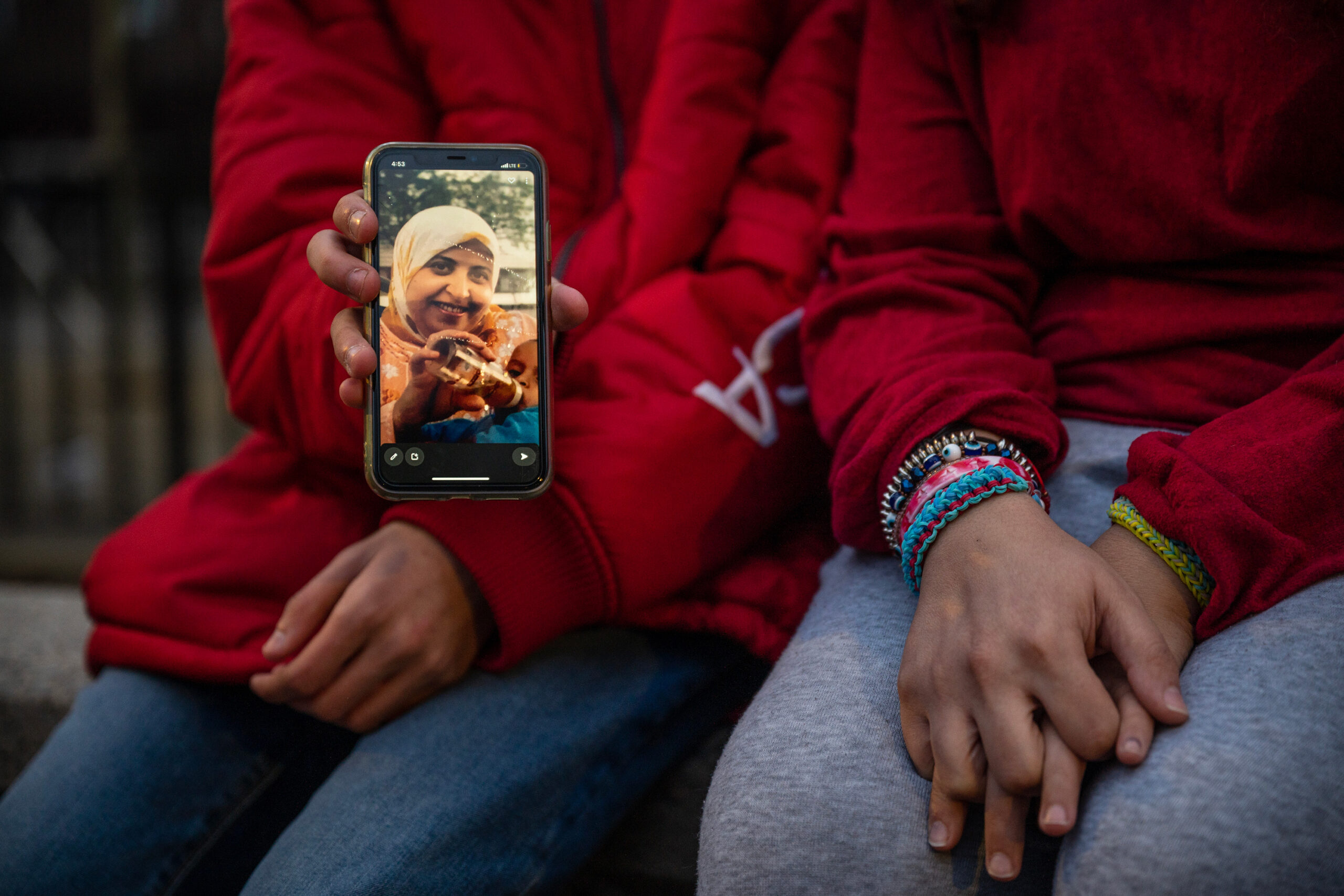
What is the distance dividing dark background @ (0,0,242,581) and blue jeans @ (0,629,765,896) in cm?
150

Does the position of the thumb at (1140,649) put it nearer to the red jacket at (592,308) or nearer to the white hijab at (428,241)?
the red jacket at (592,308)

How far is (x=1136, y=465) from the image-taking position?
21.2 inches

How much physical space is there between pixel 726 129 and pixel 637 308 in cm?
20

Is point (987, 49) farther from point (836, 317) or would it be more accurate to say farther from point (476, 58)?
point (476, 58)

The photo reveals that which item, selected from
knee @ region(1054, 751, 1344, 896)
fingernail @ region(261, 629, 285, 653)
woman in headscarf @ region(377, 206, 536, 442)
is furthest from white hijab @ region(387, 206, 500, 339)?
knee @ region(1054, 751, 1344, 896)

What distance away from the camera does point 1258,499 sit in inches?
19.3

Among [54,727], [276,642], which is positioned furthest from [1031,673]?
[54,727]

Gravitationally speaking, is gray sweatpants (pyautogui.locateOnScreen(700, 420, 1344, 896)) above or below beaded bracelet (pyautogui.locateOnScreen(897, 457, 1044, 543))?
below

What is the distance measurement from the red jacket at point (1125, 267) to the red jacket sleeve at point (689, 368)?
0.08 metres

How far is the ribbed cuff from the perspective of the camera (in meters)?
0.68

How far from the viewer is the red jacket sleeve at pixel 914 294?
59cm

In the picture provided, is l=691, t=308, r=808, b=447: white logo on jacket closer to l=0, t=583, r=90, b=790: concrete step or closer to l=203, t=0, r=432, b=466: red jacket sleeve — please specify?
l=203, t=0, r=432, b=466: red jacket sleeve

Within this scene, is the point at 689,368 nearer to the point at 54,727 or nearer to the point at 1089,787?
the point at 1089,787

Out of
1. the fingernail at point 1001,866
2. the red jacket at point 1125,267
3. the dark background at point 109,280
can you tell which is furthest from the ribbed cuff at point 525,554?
the dark background at point 109,280
